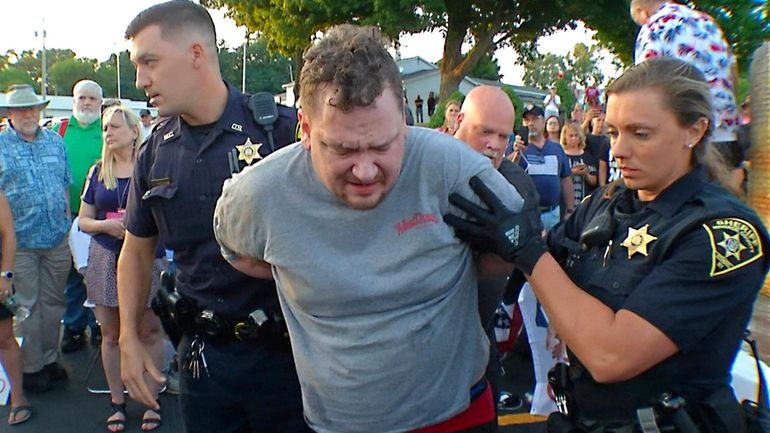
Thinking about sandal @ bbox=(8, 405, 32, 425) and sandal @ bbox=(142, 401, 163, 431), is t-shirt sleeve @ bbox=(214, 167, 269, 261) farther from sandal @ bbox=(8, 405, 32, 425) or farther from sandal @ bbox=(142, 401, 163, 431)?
sandal @ bbox=(8, 405, 32, 425)

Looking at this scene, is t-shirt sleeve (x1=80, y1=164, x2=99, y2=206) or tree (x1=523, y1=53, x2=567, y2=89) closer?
t-shirt sleeve (x1=80, y1=164, x2=99, y2=206)

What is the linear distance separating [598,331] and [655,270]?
0.73ft

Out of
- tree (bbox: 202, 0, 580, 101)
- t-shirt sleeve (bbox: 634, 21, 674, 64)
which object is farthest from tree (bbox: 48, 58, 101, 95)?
t-shirt sleeve (bbox: 634, 21, 674, 64)

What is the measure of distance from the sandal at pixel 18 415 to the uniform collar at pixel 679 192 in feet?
14.3

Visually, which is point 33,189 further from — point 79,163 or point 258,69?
point 258,69

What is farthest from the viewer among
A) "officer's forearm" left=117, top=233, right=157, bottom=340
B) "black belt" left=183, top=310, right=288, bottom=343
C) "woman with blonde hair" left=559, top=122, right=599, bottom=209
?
"woman with blonde hair" left=559, top=122, right=599, bottom=209

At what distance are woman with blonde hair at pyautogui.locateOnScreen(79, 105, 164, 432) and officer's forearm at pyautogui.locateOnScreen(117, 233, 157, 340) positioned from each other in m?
1.89

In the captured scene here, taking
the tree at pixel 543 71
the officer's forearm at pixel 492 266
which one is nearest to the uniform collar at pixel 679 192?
the officer's forearm at pixel 492 266

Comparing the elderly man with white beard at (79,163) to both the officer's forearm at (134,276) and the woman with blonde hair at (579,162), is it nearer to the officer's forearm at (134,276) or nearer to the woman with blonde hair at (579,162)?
the officer's forearm at (134,276)

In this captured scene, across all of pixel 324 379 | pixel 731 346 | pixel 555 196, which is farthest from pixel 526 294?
pixel 324 379

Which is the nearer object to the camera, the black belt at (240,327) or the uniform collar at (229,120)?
the black belt at (240,327)

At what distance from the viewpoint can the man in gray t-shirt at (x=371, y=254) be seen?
148 centimetres

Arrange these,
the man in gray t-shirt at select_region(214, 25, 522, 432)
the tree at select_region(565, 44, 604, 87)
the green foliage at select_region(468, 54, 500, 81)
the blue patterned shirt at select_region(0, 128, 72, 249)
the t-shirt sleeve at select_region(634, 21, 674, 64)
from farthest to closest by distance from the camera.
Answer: the tree at select_region(565, 44, 604, 87) < the green foliage at select_region(468, 54, 500, 81) < the blue patterned shirt at select_region(0, 128, 72, 249) < the t-shirt sleeve at select_region(634, 21, 674, 64) < the man in gray t-shirt at select_region(214, 25, 522, 432)

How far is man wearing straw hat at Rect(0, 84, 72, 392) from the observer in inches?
184
